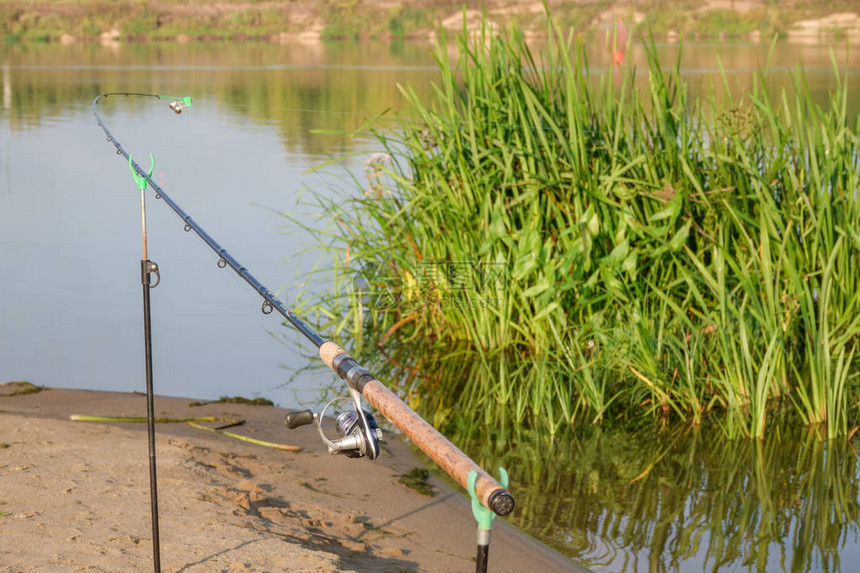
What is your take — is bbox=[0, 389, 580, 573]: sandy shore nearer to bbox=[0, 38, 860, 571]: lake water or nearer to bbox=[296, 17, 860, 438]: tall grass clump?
bbox=[0, 38, 860, 571]: lake water

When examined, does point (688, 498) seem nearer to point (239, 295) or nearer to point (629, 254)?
point (629, 254)

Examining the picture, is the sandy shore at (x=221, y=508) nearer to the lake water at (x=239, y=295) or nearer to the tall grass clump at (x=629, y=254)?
the lake water at (x=239, y=295)

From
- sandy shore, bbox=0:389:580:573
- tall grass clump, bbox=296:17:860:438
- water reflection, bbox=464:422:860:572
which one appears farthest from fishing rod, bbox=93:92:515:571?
tall grass clump, bbox=296:17:860:438

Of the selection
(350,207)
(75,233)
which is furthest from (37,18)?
(350,207)

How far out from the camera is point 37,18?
25.5 meters

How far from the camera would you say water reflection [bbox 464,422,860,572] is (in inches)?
142

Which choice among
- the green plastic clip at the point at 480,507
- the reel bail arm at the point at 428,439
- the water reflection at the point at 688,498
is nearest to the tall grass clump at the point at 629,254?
the water reflection at the point at 688,498

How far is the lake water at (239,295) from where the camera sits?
379 centimetres

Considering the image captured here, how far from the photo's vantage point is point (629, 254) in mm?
4652

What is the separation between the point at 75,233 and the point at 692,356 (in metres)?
5.57

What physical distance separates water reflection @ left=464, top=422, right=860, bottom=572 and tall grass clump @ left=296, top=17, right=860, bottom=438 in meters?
0.16

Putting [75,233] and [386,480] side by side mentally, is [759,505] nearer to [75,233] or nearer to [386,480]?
[386,480]

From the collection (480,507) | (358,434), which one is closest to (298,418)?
(358,434)

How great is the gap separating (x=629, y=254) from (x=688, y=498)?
1121 millimetres
